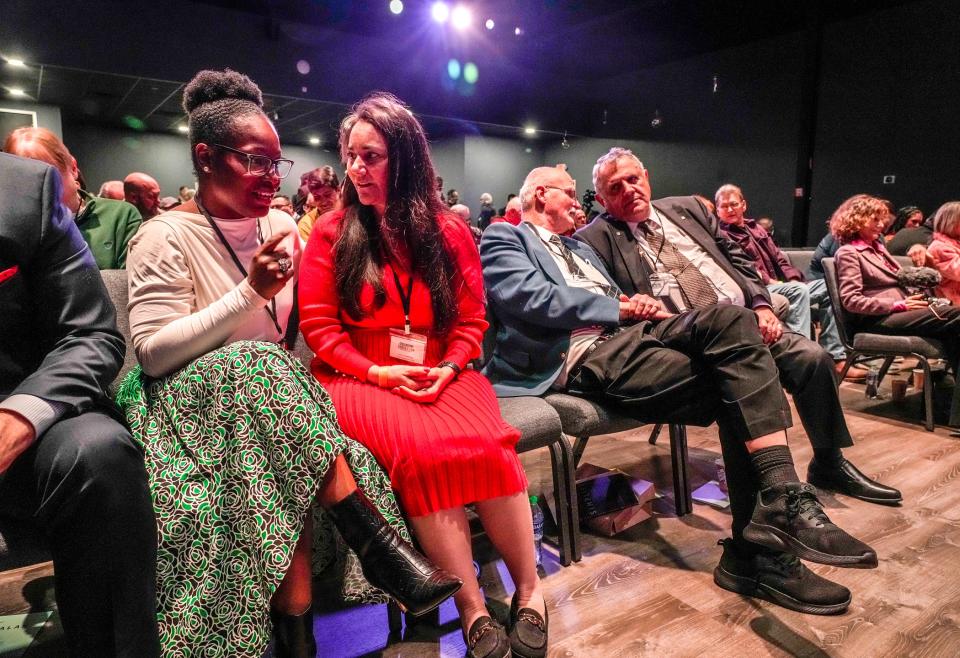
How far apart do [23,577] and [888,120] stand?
9.63 m

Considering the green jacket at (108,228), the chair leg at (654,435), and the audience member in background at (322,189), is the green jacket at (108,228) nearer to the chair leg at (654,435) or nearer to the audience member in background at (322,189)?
the audience member in background at (322,189)

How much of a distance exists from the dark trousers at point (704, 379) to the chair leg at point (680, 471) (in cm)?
39

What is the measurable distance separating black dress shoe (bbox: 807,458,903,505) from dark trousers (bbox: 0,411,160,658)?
2.43 metres

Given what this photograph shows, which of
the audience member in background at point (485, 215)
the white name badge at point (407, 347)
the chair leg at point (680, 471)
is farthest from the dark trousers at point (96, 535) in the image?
the audience member in background at point (485, 215)

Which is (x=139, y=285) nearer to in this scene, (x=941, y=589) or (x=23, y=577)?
(x=23, y=577)

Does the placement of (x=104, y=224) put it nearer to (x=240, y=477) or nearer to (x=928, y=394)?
(x=240, y=477)

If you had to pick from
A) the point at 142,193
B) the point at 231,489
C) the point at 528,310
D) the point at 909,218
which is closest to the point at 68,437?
the point at 231,489

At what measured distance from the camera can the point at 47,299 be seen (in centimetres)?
120

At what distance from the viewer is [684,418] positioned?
1881 mm

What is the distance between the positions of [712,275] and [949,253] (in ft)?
7.24

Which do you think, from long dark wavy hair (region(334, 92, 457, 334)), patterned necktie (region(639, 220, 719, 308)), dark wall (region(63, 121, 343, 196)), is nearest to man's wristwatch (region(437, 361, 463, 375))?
long dark wavy hair (region(334, 92, 457, 334))

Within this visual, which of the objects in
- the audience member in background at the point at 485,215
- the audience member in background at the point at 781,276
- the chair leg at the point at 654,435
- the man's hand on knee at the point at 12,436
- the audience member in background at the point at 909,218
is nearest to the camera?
the man's hand on knee at the point at 12,436

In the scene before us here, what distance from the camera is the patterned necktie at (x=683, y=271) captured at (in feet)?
7.55

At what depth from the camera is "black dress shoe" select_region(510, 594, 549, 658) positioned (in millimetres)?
1394
